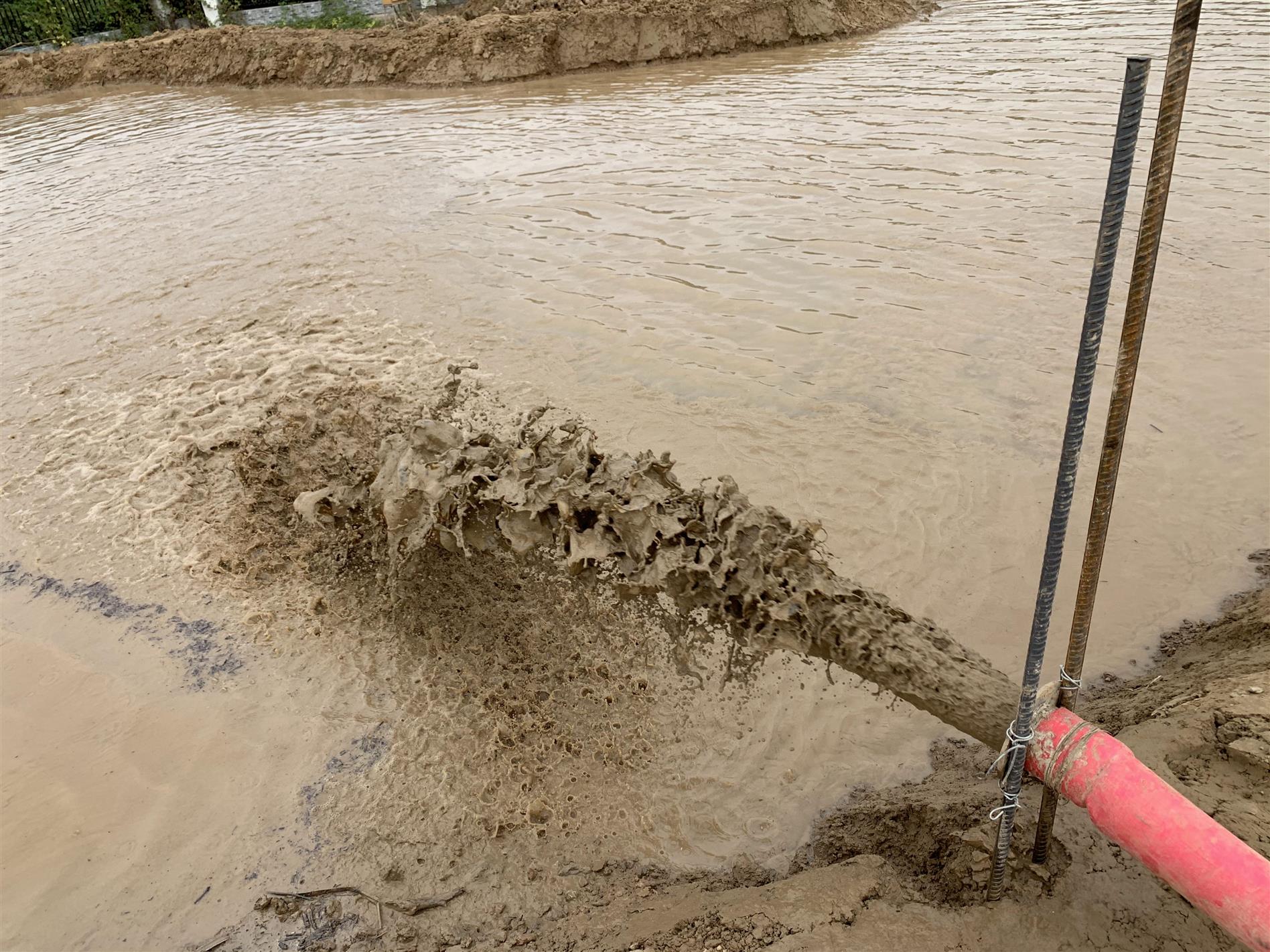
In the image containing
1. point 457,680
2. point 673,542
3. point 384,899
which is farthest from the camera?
point 457,680

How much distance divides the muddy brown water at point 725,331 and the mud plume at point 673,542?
2.41ft

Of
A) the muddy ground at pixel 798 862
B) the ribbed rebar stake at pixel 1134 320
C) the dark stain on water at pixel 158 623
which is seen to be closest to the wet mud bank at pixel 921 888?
the muddy ground at pixel 798 862

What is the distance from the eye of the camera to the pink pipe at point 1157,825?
166 centimetres

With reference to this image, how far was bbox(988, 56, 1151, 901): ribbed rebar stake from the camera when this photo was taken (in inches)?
59.1

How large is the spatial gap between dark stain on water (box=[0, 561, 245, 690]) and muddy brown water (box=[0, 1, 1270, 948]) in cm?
6

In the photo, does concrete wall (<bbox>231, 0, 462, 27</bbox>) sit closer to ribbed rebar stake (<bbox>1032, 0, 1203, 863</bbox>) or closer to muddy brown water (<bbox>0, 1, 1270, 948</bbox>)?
muddy brown water (<bbox>0, 1, 1270, 948</bbox>)

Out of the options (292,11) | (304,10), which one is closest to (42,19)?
(292,11)

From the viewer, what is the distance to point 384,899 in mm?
2689

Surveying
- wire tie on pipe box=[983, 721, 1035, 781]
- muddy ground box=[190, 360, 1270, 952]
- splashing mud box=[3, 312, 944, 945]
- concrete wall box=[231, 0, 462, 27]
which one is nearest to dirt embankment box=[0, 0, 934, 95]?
concrete wall box=[231, 0, 462, 27]

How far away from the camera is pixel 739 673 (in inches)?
134

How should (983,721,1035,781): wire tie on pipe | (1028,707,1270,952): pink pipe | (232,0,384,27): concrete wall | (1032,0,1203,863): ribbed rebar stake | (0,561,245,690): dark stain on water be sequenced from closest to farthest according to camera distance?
1. (1032,0,1203,863): ribbed rebar stake
2. (1028,707,1270,952): pink pipe
3. (983,721,1035,781): wire tie on pipe
4. (0,561,245,690): dark stain on water
5. (232,0,384,27): concrete wall

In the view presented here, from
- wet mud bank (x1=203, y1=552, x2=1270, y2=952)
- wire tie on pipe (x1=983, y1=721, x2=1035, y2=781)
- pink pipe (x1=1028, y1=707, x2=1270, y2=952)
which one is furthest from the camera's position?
wet mud bank (x1=203, y1=552, x2=1270, y2=952)

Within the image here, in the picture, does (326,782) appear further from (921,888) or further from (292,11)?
(292,11)

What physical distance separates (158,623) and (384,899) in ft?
6.92
